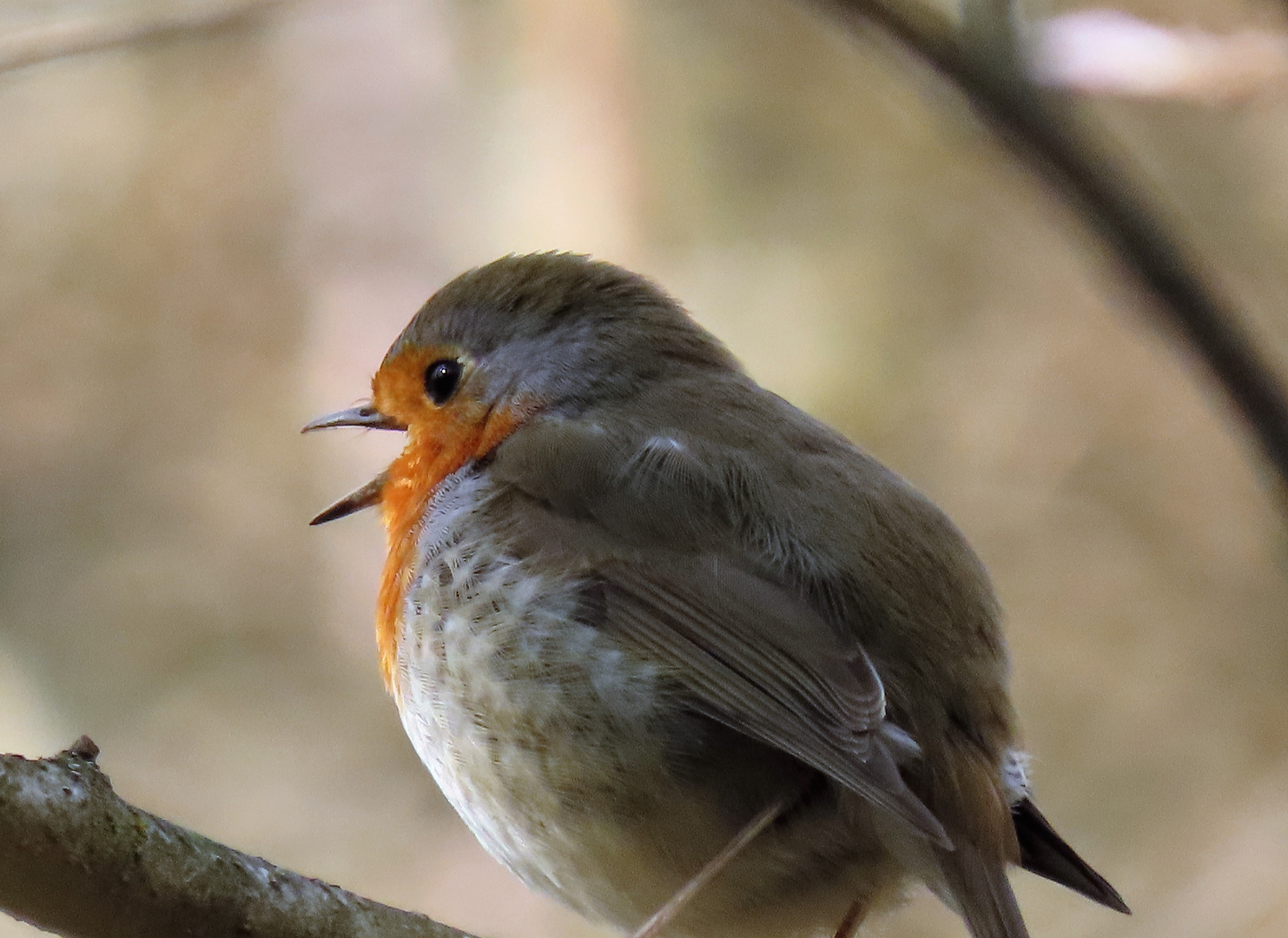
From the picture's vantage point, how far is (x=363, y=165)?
291 inches

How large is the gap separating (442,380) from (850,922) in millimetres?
1468

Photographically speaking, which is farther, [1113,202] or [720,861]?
[720,861]

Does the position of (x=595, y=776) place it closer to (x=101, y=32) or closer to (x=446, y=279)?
(x=101, y=32)

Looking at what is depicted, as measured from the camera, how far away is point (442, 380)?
3406mm

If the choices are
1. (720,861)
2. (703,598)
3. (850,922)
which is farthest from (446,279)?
(720,861)

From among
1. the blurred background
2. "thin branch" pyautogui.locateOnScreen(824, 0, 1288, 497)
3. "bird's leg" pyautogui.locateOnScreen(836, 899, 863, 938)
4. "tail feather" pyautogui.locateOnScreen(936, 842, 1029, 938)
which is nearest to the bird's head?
"bird's leg" pyautogui.locateOnScreen(836, 899, 863, 938)

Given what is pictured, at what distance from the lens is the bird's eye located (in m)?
3.39

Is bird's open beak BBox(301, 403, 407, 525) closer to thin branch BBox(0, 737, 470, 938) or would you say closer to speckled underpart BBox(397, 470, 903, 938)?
speckled underpart BBox(397, 470, 903, 938)

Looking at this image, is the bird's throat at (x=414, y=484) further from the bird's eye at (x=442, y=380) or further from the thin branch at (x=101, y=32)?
the thin branch at (x=101, y=32)

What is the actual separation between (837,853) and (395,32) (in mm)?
6098

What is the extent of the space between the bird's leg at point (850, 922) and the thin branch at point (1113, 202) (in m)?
1.68

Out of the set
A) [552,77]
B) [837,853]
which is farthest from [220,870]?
[552,77]

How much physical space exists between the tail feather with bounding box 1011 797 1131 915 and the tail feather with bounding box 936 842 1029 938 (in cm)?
39

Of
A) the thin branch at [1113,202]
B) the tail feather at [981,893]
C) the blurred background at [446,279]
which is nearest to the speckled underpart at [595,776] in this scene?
the tail feather at [981,893]
